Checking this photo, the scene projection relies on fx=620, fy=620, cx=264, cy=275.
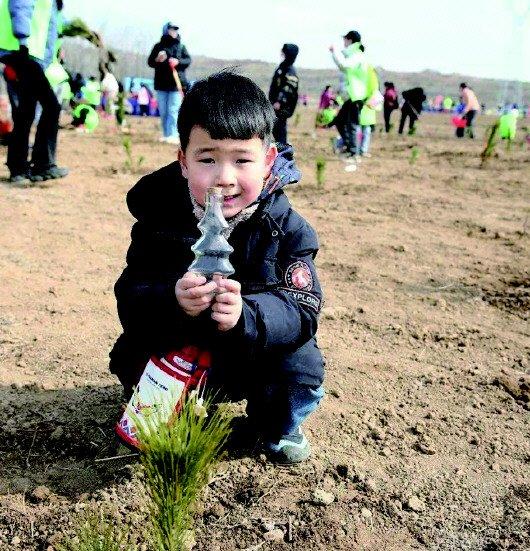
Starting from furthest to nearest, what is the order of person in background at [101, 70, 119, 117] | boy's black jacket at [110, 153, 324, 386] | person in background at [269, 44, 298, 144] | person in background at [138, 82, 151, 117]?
person in background at [138, 82, 151, 117] < person in background at [101, 70, 119, 117] < person in background at [269, 44, 298, 144] < boy's black jacket at [110, 153, 324, 386]

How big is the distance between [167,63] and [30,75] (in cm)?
401

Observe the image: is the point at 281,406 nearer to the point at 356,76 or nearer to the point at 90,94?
the point at 356,76

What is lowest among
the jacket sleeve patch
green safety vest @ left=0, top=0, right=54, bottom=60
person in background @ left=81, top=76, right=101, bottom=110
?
person in background @ left=81, top=76, right=101, bottom=110

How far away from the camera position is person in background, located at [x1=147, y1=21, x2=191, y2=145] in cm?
847

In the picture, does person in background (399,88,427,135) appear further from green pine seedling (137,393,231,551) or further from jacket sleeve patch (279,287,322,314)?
green pine seedling (137,393,231,551)

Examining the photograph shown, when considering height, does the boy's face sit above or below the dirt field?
above

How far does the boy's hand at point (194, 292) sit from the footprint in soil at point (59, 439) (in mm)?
665

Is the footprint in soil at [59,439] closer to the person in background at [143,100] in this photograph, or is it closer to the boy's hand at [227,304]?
the boy's hand at [227,304]

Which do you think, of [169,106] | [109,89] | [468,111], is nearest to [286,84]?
[169,106]

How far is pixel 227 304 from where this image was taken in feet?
4.42

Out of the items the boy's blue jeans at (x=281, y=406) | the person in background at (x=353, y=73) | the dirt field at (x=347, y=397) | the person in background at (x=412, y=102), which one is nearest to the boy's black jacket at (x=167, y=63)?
the person in background at (x=353, y=73)

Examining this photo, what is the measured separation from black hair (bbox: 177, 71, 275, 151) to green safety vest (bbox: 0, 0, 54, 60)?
355cm

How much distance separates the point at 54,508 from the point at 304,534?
2.09 feet

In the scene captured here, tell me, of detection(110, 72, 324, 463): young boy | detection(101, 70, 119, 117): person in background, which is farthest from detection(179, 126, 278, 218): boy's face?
detection(101, 70, 119, 117): person in background
